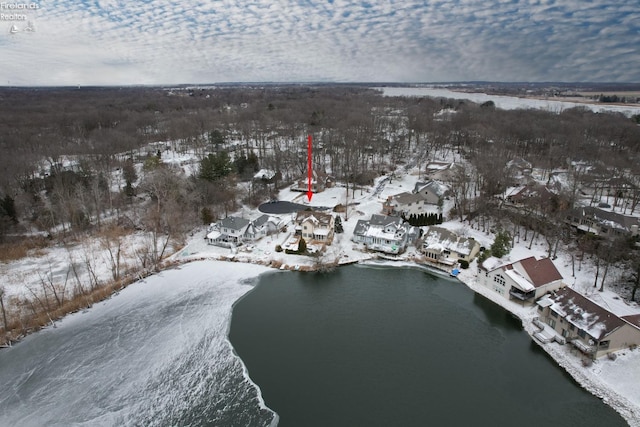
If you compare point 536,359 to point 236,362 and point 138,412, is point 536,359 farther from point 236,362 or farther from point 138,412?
point 138,412

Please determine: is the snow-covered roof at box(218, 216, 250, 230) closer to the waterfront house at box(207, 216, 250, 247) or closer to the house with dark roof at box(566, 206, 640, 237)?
the waterfront house at box(207, 216, 250, 247)

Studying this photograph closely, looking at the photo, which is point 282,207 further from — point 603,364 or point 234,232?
point 603,364

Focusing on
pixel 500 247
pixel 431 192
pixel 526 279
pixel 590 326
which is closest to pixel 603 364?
pixel 590 326

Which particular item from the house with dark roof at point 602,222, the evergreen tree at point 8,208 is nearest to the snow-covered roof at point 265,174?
the evergreen tree at point 8,208

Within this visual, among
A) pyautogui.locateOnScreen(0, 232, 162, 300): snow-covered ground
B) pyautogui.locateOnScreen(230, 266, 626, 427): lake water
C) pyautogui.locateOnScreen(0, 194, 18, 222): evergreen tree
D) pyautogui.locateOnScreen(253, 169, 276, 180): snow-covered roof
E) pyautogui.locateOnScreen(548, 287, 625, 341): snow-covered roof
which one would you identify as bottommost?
pyautogui.locateOnScreen(230, 266, 626, 427): lake water

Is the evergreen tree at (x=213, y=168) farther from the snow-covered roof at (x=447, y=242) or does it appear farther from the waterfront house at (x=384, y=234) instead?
the snow-covered roof at (x=447, y=242)

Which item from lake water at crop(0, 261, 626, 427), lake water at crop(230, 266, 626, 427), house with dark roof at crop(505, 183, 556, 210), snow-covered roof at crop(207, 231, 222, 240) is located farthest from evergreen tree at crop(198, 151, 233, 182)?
house with dark roof at crop(505, 183, 556, 210)

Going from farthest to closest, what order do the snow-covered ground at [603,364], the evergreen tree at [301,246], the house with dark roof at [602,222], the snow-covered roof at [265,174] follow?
1. the snow-covered roof at [265,174]
2. the evergreen tree at [301,246]
3. the house with dark roof at [602,222]
4. the snow-covered ground at [603,364]
